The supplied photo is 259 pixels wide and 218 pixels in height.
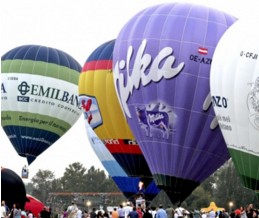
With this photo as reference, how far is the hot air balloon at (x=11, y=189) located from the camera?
20922 mm

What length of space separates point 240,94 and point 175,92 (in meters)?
2.93

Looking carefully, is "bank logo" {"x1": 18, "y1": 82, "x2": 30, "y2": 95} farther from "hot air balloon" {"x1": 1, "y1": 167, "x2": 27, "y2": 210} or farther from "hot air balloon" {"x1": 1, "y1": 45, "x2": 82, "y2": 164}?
"hot air balloon" {"x1": 1, "y1": 167, "x2": 27, "y2": 210}

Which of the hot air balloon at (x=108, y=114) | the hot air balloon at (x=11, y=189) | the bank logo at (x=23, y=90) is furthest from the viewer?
the bank logo at (x=23, y=90)

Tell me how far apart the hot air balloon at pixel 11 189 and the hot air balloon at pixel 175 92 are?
339 centimetres

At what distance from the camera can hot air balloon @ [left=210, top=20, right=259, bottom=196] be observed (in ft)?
60.2

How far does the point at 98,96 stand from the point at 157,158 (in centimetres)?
452

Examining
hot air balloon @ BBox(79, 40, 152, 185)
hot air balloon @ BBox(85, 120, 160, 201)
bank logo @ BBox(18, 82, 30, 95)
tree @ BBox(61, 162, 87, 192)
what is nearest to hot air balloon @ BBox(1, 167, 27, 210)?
hot air balloon @ BBox(79, 40, 152, 185)

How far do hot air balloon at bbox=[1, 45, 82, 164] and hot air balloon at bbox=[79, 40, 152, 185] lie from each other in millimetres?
3424

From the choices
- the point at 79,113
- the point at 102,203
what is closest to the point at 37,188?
the point at 102,203

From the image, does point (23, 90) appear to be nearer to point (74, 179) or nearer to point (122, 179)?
point (122, 179)

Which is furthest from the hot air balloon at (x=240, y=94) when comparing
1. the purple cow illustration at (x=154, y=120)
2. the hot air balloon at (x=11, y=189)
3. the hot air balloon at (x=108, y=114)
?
the hot air balloon at (x=108, y=114)

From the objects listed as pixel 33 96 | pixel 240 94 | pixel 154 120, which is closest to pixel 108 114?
pixel 154 120

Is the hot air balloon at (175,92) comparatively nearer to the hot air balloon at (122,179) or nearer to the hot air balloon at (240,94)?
the hot air balloon at (240,94)

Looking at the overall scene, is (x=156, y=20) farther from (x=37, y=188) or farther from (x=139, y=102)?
(x=37, y=188)
